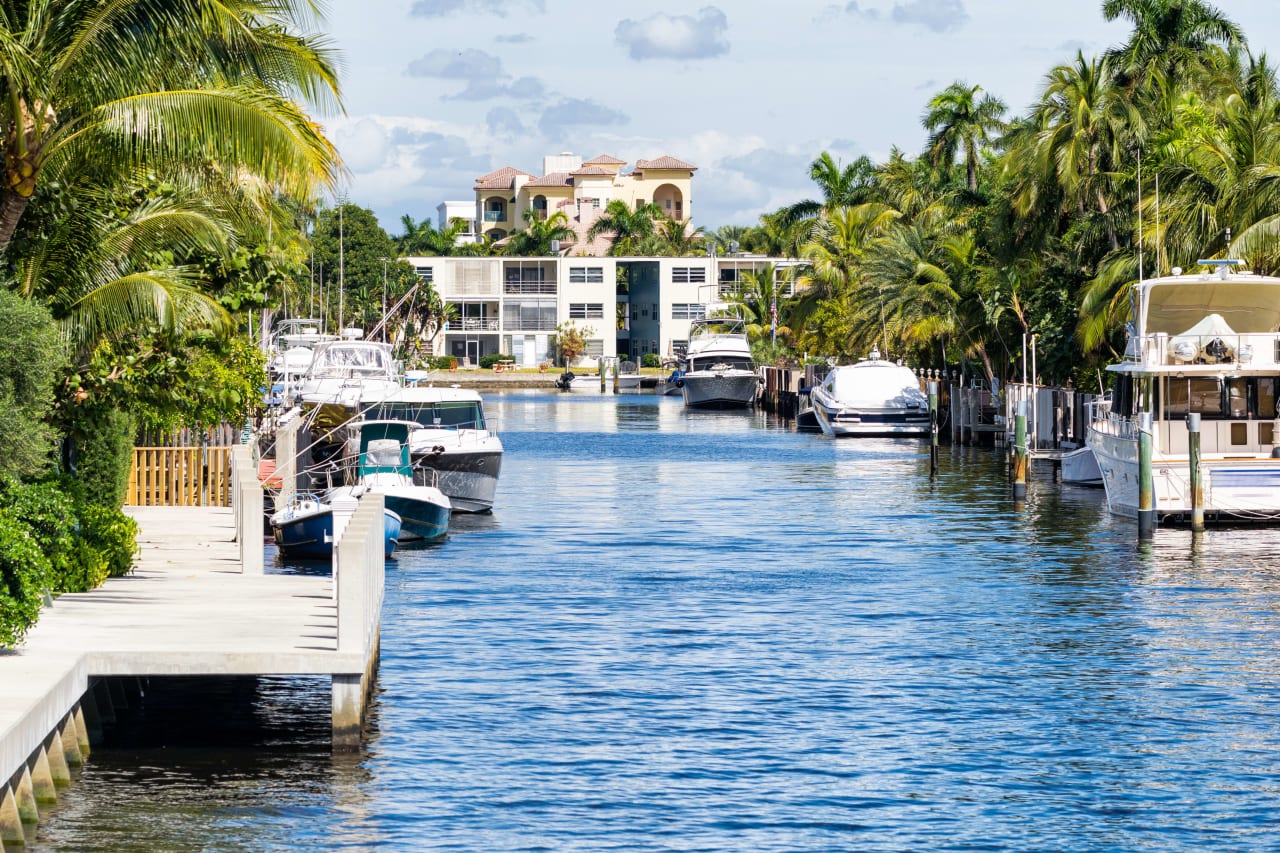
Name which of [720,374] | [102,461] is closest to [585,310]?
[720,374]

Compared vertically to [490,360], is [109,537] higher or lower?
lower

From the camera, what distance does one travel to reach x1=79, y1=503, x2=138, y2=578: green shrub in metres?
22.9

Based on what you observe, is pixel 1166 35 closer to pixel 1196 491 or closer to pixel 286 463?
pixel 1196 491

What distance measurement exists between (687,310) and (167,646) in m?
134

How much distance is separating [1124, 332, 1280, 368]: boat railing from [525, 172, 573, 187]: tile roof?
14426cm

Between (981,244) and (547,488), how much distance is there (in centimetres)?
2852

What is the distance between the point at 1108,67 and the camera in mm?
64438

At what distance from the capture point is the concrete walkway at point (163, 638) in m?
16.0

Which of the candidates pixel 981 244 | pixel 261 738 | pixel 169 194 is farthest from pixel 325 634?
pixel 981 244

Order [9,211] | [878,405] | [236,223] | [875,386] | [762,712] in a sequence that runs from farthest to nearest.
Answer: [875,386]
[878,405]
[236,223]
[762,712]
[9,211]

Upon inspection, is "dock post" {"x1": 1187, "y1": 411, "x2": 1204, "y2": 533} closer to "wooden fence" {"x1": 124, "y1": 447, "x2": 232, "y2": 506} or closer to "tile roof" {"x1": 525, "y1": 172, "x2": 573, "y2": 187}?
"wooden fence" {"x1": 124, "y1": 447, "x2": 232, "y2": 506}

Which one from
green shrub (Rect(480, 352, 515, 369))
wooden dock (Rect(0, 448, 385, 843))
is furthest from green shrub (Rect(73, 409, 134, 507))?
green shrub (Rect(480, 352, 515, 369))

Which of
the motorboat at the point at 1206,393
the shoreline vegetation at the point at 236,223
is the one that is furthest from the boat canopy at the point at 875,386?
the motorboat at the point at 1206,393

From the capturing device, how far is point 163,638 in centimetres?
Answer: 1859
